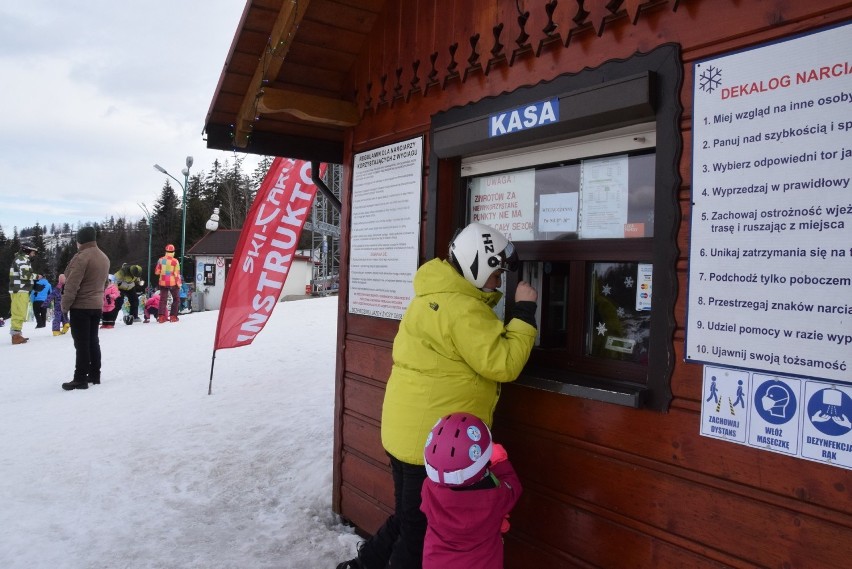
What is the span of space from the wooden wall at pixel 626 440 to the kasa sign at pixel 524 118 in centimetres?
16

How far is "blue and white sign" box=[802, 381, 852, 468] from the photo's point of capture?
177cm

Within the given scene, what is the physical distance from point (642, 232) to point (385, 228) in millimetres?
1833

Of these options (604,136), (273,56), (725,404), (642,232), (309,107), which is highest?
(273,56)

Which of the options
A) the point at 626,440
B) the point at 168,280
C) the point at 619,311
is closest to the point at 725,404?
the point at 626,440

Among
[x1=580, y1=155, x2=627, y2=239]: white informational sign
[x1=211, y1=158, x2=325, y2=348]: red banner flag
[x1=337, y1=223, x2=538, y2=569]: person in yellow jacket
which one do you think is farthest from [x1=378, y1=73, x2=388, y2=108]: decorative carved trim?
[x1=211, y1=158, x2=325, y2=348]: red banner flag

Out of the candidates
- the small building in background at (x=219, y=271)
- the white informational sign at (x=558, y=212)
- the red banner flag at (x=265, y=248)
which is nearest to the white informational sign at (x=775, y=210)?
the white informational sign at (x=558, y=212)

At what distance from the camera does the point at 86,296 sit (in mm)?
7863

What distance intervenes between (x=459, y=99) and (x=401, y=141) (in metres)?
0.58

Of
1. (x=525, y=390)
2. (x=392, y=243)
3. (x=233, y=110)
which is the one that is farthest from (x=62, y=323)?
(x=525, y=390)

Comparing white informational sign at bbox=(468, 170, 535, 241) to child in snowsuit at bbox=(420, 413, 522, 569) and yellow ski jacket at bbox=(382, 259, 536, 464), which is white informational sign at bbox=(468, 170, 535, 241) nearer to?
yellow ski jacket at bbox=(382, 259, 536, 464)

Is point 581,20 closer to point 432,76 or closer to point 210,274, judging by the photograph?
point 432,76

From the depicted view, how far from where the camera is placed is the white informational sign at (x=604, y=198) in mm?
2607

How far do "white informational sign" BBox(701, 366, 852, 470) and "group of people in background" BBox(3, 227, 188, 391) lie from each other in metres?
7.71

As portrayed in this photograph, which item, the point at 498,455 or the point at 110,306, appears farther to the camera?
the point at 110,306
